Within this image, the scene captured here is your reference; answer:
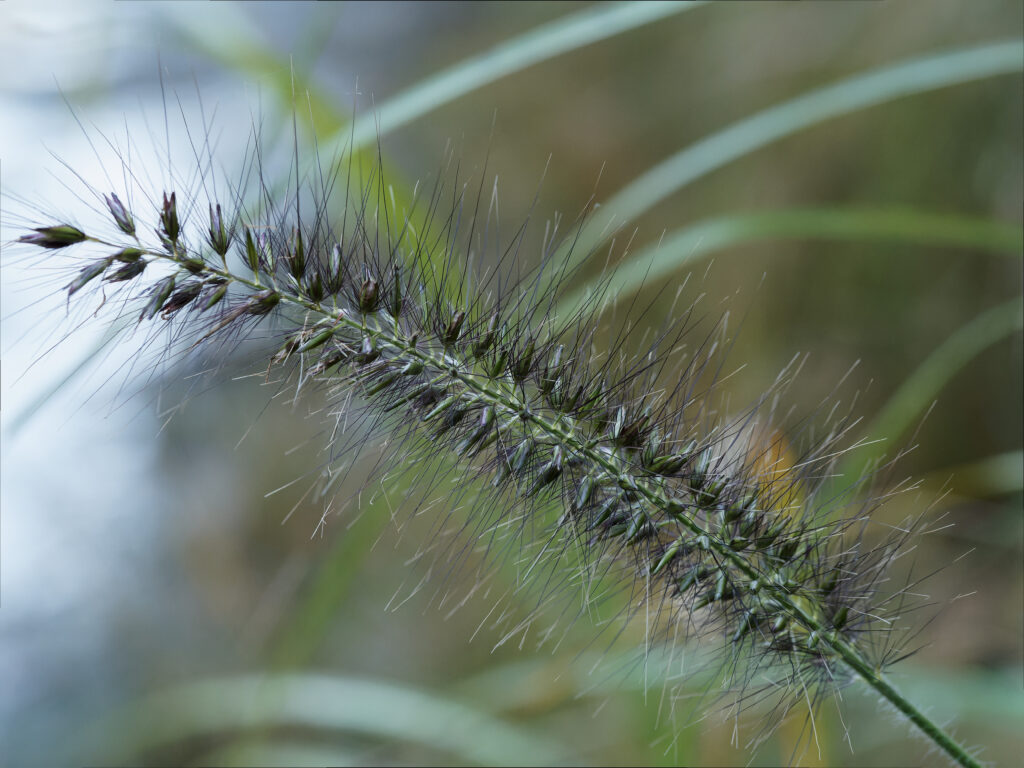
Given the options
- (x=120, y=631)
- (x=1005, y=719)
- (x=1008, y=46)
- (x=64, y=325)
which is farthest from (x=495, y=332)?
(x=120, y=631)

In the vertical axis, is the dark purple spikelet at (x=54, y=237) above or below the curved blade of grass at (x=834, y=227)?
below

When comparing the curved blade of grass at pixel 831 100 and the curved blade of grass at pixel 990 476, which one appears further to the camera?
the curved blade of grass at pixel 990 476

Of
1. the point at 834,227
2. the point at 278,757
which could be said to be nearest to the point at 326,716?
the point at 278,757

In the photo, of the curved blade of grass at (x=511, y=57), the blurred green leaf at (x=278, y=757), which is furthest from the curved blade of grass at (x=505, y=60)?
the blurred green leaf at (x=278, y=757)

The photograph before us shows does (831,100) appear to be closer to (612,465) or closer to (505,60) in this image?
(505,60)

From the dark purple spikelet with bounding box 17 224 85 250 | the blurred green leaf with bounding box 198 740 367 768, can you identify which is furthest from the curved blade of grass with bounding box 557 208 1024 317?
the blurred green leaf with bounding box 198 740 367 768

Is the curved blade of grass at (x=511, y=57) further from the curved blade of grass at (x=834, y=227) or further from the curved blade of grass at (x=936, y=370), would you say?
the curved blade of grass at (x=936, y=370)

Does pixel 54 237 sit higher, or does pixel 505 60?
pixel 505 60
